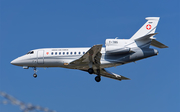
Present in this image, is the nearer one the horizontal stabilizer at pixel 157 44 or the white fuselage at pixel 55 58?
the horizontal stabilizer at pixel 157 44

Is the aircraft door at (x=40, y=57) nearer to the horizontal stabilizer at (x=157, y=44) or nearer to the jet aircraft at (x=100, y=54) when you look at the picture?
the jet aircraft at (x=100, y=54)

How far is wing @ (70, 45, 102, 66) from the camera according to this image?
26.1 m

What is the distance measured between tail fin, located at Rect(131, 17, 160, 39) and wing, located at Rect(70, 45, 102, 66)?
16.0ft

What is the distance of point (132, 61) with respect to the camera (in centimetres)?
2739

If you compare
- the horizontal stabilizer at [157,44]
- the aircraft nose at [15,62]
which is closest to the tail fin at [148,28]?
the horizontal stabilizer at [157,44]

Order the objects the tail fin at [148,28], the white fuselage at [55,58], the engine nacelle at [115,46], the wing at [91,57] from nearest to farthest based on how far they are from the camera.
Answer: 1. the wing at [91,57]
2. the engine nacelle at [115,46]
3. the white fuselage at [55,58]
4. the tail fin at [148,28]

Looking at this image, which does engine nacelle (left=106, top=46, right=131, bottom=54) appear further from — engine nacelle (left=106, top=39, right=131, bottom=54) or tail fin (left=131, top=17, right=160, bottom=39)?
tail fin (left=131, top=17, right=160, bottom=39)

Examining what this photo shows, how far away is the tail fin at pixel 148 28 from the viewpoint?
28641 mm

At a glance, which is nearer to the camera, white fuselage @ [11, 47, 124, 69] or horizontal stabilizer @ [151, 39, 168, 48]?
horizontal stabilizer @ [151, 39, 168, 48]

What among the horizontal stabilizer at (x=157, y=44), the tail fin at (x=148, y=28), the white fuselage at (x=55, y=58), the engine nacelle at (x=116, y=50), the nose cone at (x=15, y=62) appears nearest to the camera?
the engine nacelle at (x=116, y=50)

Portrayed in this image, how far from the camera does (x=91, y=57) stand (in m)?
27.1

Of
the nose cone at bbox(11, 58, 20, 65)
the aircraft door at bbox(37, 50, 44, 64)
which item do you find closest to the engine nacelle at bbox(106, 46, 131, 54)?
the aircraft door at bbox(37, 50, 44, 64)

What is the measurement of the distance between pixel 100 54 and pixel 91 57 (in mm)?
1086

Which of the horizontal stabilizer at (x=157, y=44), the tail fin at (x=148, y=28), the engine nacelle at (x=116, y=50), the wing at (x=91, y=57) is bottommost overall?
the wing at (x=91, y=57)
